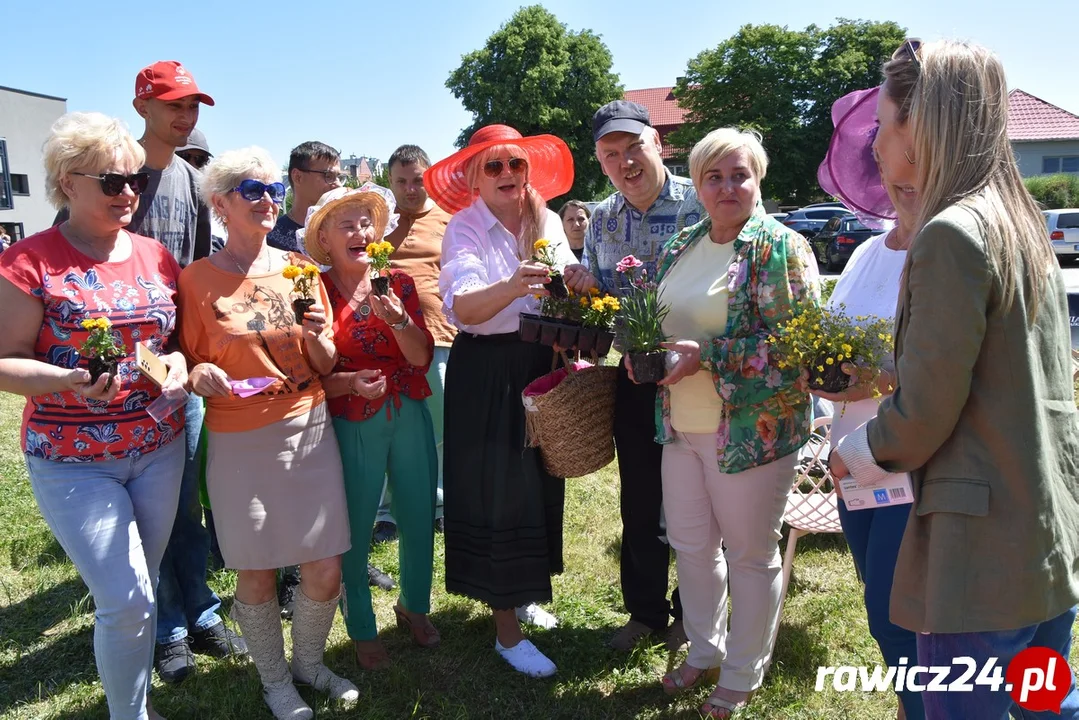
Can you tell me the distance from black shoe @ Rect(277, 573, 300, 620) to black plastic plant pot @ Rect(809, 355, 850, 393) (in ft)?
9.63

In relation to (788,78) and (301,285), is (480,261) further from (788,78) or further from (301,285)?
(788,78)

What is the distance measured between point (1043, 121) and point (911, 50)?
143 feet

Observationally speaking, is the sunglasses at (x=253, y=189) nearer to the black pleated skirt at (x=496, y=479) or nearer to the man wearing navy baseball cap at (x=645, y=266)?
the black pleated skirt at (x=496, y=479)

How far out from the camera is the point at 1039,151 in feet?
123

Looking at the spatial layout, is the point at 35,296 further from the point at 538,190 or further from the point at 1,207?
the point at 1,207

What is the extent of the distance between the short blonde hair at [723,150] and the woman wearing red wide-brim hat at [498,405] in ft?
1.99

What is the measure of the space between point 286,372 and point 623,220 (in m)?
1.61

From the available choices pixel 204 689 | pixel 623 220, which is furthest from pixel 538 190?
pixel 204 689

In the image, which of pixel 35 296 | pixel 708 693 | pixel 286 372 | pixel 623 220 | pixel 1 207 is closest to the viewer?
pixel 35 296

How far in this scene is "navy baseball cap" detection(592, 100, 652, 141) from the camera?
128 inches

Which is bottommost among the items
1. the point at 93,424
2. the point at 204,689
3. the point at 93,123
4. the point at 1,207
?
the point at 204,689

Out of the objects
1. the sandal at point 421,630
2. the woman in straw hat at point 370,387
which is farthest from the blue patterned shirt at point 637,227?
the sandal at point 421,630

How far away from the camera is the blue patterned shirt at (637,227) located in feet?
11.1

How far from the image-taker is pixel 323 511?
119 inches
